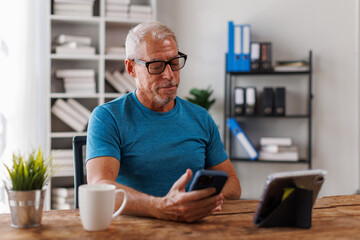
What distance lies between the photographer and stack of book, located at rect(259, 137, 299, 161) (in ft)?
11.0

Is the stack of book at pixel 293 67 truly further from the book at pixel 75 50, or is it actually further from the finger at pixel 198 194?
the finger at pixel 198 194

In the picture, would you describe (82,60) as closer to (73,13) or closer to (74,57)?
(74,57)

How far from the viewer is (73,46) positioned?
3.07 m

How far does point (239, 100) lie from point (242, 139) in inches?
14.0

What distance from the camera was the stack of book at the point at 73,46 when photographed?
3.05 metres

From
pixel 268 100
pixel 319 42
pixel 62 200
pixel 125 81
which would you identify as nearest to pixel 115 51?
pixel 125 81

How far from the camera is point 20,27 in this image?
2908mm

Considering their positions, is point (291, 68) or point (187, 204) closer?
point (187, 204)

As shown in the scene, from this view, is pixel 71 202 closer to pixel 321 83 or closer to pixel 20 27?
pixel 20 27

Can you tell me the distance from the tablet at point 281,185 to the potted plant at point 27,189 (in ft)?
2.00

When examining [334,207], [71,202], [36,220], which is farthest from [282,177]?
[71,202]

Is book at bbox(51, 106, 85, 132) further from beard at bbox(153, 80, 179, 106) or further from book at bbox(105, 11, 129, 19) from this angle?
beard at bbox(153, 80, 179, 106)

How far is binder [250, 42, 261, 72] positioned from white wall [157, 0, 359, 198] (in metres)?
0.29

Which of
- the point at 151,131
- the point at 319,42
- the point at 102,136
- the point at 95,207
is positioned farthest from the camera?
the point at 319,42
